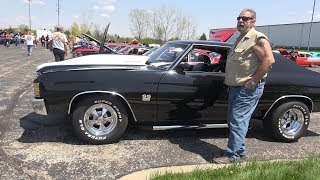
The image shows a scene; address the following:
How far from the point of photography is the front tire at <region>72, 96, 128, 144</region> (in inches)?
201

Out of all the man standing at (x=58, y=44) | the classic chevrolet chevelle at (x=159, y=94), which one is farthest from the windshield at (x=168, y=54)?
the man standing at (x=58, y=44)

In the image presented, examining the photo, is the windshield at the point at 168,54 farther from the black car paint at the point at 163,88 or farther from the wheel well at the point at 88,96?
the wheel well at the point at 88,96

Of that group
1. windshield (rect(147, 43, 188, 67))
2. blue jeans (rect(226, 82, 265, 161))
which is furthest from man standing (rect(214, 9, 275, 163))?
windshield (rect(147, 43, 188, 67))

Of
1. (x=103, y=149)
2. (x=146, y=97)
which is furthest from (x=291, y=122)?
(x=103, y=149)

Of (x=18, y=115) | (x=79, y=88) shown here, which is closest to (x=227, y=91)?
(x=79, y=88)

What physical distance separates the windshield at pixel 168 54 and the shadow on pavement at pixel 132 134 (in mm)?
1106

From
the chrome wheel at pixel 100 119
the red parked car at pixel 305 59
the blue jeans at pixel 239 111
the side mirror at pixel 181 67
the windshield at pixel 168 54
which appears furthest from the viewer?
the red parked car at pixel 305 59

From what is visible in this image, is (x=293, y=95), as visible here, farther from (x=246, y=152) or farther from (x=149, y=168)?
(x=149, y=168)

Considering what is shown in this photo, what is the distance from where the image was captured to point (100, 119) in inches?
205

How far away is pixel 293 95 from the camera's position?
564cm

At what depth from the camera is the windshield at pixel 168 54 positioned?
5.56 meters

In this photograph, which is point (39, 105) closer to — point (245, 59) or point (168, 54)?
point (168, 54)

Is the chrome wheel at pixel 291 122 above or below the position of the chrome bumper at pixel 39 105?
below

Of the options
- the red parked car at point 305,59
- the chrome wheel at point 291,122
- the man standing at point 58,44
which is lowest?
the red parked car at point 305,59
